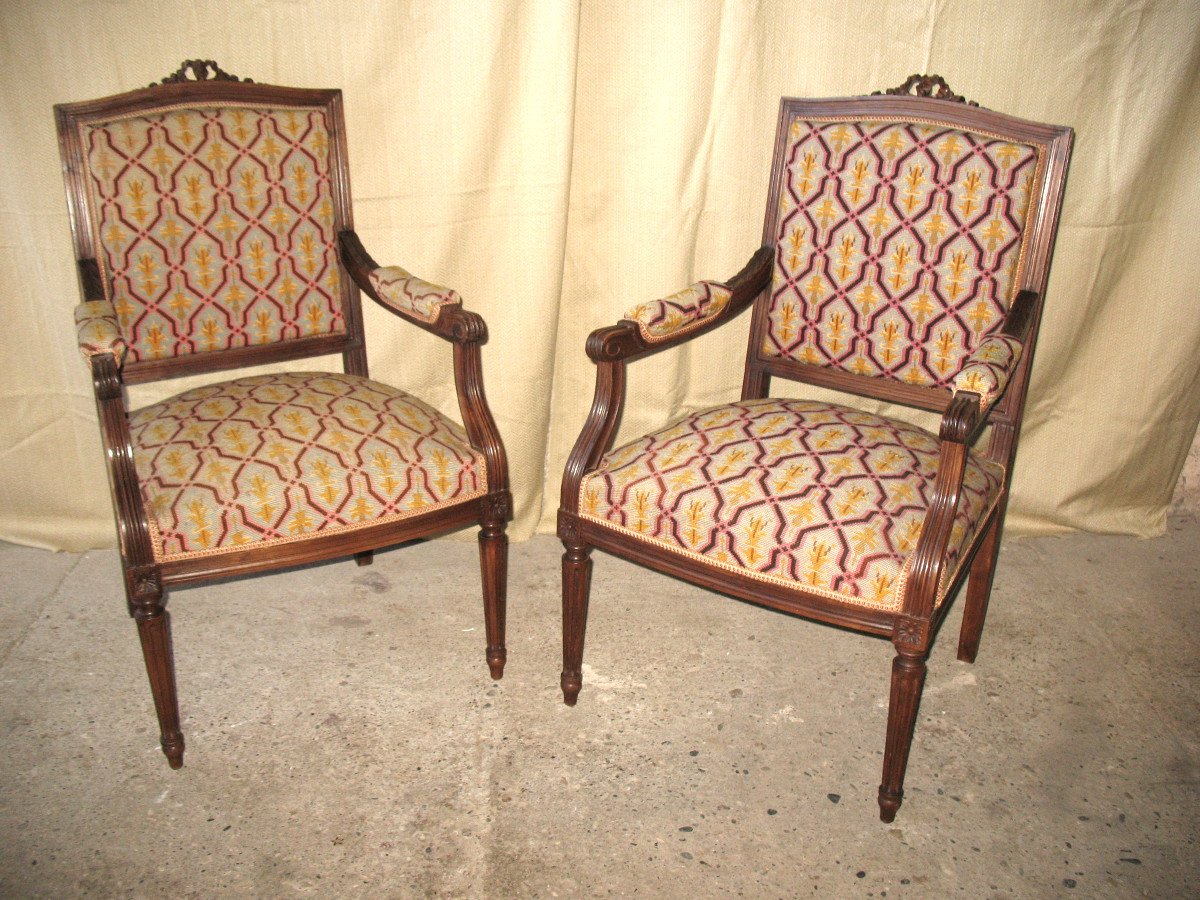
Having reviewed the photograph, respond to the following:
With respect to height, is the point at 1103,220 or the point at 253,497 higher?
the point at 1103,220

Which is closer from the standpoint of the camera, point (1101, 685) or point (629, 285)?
point (1101, 685)

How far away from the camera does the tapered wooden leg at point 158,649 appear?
171 centimetres

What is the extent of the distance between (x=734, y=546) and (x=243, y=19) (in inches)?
64.0

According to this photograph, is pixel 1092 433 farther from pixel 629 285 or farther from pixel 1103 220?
pixel 629 285

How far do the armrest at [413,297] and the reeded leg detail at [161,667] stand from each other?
71 cm

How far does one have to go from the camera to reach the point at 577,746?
1.98 m

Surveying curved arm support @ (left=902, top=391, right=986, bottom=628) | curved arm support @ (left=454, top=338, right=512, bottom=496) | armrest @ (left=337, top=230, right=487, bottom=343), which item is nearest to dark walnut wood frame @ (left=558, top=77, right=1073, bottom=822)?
curved arm support @ (left=902, top=391, right=986, bottom=628)

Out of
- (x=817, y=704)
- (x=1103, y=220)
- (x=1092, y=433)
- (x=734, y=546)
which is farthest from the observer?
(x=1092, y=433)

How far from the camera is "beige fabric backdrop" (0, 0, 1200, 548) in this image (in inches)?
89.7

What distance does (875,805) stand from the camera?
1853mm

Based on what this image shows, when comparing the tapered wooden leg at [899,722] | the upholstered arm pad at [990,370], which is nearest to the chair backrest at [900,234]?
the upholstered arm pad at [990,370]

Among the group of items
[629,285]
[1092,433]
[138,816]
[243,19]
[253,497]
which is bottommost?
[138,816]

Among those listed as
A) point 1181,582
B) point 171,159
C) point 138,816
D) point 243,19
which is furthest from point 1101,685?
point 243,19

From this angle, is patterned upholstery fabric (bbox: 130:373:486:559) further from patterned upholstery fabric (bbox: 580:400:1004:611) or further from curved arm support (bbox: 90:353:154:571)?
patterned upholstery fabric (bbox: 580:400:1004:611)
